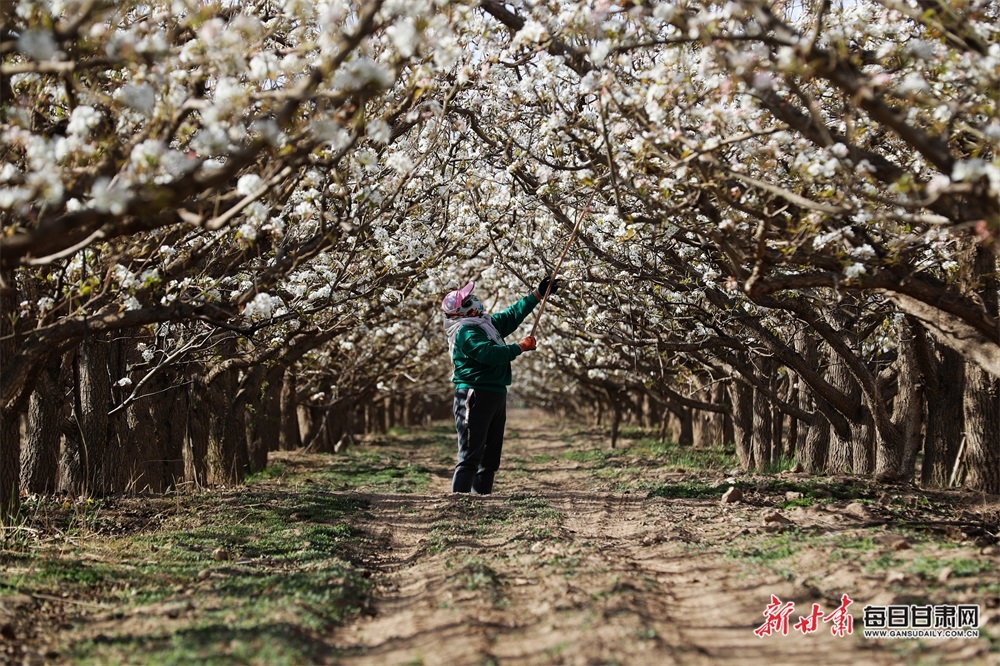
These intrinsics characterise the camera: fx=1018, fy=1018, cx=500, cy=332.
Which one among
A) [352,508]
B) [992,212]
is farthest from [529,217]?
[992,212]

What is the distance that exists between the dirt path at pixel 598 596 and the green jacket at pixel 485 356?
1.55m

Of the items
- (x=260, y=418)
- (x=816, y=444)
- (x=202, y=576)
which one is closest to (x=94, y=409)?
(x=202, y=576)

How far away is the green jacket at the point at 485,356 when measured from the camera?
11188 millimetres

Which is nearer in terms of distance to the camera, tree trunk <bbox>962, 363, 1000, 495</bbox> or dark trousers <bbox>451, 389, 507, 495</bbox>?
dark trousers <bbox>451, 389, 507, 495</bbox>

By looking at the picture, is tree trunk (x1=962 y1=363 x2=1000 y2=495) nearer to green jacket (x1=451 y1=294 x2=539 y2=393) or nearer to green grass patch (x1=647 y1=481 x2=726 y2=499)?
green grass patch (x1=647 y1=481 x2=726 y2=499)

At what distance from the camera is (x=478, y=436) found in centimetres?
1162

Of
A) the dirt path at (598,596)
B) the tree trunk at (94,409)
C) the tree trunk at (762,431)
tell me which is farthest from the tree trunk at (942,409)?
the tree trunk at (94,409)

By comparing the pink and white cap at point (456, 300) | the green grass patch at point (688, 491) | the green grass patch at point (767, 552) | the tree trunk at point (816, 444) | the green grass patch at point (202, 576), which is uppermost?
the pink and white cap at point (456, 300)

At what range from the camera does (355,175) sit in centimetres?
966

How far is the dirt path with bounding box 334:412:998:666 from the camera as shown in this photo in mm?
5242

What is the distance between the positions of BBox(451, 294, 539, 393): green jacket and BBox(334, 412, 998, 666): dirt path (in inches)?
61.2

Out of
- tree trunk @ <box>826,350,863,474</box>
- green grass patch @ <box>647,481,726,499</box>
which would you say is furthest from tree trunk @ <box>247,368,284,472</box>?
tree trunk @ <box>826,350,863,474</box>

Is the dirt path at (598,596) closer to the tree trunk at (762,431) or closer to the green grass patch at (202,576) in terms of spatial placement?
the green grass patch at (202,576)

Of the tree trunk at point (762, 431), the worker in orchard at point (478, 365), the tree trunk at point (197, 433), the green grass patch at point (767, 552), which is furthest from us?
the tree trunk at point (762, 431)
